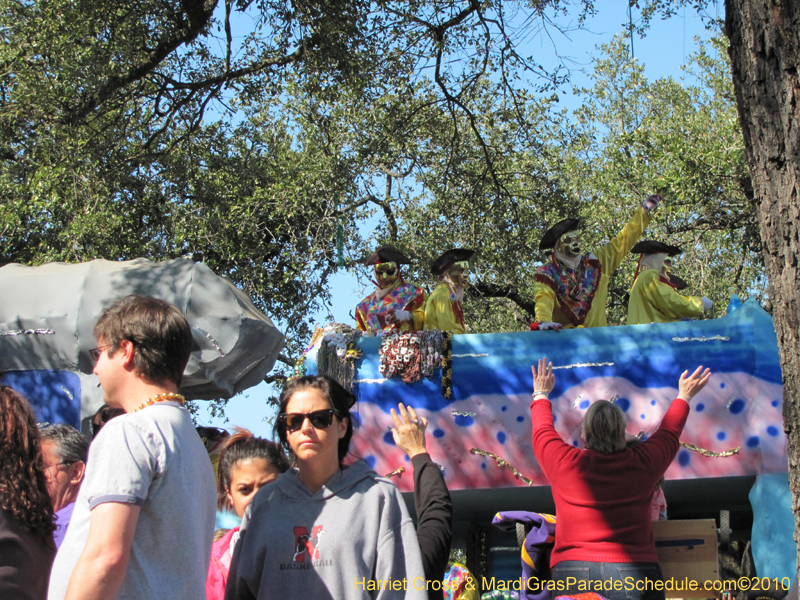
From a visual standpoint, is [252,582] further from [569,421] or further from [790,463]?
[569,421]

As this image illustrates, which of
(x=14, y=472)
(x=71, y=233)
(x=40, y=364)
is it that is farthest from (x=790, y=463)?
(x=71, y=233)

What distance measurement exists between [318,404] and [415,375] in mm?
3472

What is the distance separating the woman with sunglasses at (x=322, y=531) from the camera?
2.64 meters

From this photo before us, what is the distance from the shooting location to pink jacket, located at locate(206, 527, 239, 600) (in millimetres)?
3287

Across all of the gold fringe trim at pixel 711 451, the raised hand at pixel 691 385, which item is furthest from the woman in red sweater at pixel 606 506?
the gold fringe trim at pixel 711 451

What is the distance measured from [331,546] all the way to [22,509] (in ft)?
3.02

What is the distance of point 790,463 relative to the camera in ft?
9.00

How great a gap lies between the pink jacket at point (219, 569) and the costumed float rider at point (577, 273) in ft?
13.7

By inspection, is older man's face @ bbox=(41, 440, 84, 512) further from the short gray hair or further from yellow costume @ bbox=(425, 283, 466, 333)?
yellow costume @ bbox=(425, 283, 466, 333)

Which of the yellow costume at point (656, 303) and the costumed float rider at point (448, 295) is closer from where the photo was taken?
the yellow costume at point (656, 303)

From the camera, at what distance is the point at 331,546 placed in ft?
8.77

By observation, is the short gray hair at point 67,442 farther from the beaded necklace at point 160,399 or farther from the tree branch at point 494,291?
the tree branch at point 494,291

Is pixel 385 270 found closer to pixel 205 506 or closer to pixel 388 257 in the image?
pixel 388 257

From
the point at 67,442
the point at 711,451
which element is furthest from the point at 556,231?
the point at 67,442
